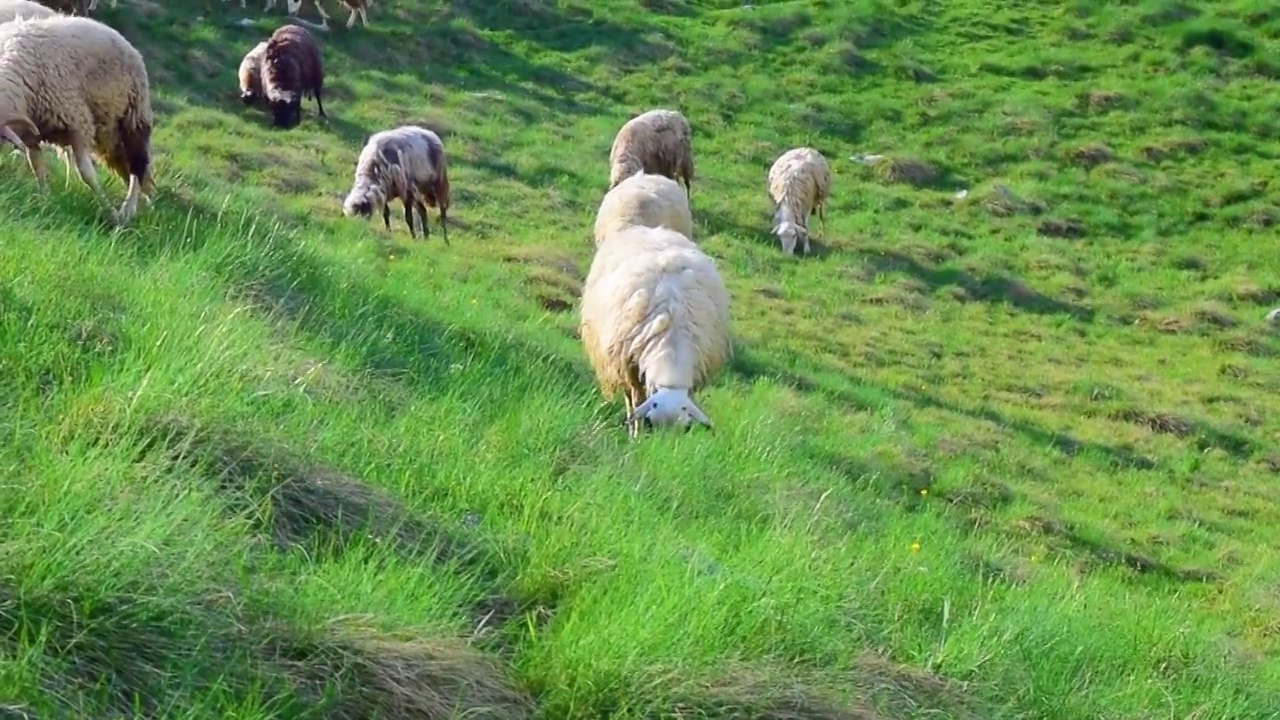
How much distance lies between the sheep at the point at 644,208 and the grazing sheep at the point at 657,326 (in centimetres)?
167

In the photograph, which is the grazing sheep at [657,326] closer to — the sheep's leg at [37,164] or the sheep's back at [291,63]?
the sheep's leg at [37,164]

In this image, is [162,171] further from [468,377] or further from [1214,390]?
[1214,390]

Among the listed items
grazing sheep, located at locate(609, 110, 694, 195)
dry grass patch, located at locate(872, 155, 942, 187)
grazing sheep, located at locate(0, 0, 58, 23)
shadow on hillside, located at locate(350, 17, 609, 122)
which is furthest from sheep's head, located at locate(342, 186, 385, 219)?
dry grass patch, located at locate(872, 155, 942, 187)

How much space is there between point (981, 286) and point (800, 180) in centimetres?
316

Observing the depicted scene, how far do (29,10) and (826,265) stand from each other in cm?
1165

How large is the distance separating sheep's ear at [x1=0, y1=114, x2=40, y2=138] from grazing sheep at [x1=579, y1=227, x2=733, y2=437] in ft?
11.8

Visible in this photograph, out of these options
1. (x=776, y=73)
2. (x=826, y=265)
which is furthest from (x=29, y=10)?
(x=776, y=73)

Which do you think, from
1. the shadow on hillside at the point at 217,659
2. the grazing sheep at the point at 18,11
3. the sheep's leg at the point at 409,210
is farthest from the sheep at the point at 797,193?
the shadow on hillside at the point at 217,659

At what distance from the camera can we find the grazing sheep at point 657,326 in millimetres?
7844

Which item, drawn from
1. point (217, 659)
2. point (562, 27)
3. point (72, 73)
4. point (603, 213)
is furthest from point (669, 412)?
point (562, 27)

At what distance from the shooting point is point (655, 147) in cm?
1889

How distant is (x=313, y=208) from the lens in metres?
14.0

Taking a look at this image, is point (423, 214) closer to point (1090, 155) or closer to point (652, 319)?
point (652, 319)

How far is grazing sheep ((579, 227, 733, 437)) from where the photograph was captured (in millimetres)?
7844
